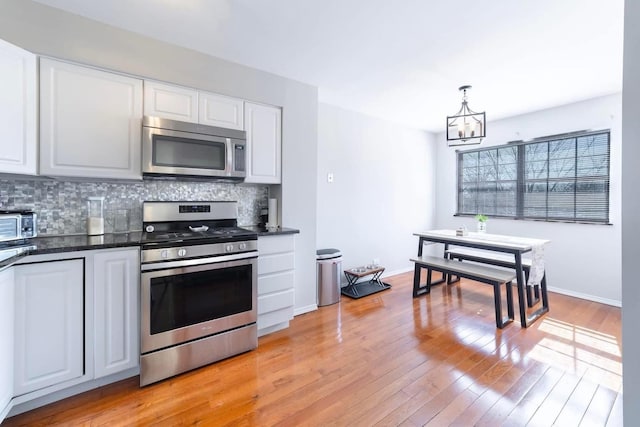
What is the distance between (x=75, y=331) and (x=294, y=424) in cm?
146

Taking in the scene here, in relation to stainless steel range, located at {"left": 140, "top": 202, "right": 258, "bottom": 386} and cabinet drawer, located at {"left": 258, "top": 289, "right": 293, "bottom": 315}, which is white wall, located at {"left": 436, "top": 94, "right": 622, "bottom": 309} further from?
stainless steel range, located at {"left": 140, "top": 202, "right": 258, "bottom": 386}

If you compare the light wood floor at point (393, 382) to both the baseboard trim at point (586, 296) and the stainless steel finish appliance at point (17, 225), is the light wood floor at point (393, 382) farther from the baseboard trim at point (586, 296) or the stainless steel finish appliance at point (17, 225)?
the stainless steel finish appliance at point (17, 225)

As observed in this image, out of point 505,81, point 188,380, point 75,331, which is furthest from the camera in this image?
point 505,81

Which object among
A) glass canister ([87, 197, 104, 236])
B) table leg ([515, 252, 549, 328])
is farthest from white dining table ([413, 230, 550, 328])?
glass canister ([87, 197, 104, 236])

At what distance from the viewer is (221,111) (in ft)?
8.55

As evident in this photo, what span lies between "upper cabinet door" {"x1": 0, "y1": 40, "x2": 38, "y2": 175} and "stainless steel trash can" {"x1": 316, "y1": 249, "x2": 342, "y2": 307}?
2.58 meters

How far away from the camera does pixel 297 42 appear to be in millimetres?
2332

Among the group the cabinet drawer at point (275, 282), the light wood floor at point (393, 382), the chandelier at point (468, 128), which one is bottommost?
the light wood floor at point (393, 382)

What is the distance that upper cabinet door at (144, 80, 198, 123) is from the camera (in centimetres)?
228

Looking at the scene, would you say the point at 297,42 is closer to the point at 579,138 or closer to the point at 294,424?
the point at 294,424

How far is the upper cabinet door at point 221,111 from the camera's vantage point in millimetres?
2520

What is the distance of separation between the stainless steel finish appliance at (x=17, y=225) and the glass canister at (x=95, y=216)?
1.00 ft

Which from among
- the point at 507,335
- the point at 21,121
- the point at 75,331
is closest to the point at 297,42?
the point at 21,121

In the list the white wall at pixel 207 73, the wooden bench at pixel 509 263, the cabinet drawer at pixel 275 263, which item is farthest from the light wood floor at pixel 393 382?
the white wall at pixel 207 73
